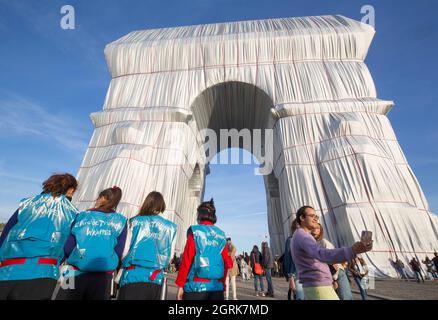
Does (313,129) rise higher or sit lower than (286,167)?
higher

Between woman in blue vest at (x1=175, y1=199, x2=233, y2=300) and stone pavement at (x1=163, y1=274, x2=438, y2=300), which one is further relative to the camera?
stone pavement at (x1=163, y1=274, x2=438, y2=300)

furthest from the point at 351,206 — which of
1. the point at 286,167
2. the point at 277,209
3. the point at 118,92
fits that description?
the point at 118,92

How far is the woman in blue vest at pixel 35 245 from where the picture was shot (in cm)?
204

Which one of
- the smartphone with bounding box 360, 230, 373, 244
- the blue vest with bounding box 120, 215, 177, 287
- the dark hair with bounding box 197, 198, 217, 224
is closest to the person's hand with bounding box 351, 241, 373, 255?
the smartphone with bounding box 360, 230, 373, 244

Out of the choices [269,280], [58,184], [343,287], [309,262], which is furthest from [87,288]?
[269,280]

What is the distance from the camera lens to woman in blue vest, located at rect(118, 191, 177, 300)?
2.47 m

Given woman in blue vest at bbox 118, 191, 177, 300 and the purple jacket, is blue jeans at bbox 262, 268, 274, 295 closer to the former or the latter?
woman in blue vest at bbox 118, 191, 177, 300

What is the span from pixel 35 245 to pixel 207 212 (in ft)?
4.85

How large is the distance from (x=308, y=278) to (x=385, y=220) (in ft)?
37.0

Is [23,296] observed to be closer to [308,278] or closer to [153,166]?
[308,278]

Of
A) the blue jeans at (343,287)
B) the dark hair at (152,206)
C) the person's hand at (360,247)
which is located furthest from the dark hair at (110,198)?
the blue jeans at (343,287)

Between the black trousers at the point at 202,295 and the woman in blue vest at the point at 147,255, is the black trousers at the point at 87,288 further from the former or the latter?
the black trousers at the point at 202,295

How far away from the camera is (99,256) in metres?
2.35

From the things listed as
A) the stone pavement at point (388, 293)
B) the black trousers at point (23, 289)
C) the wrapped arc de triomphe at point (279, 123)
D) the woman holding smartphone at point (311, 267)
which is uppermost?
the wrapped arc de triomphe at point (279, 123)
